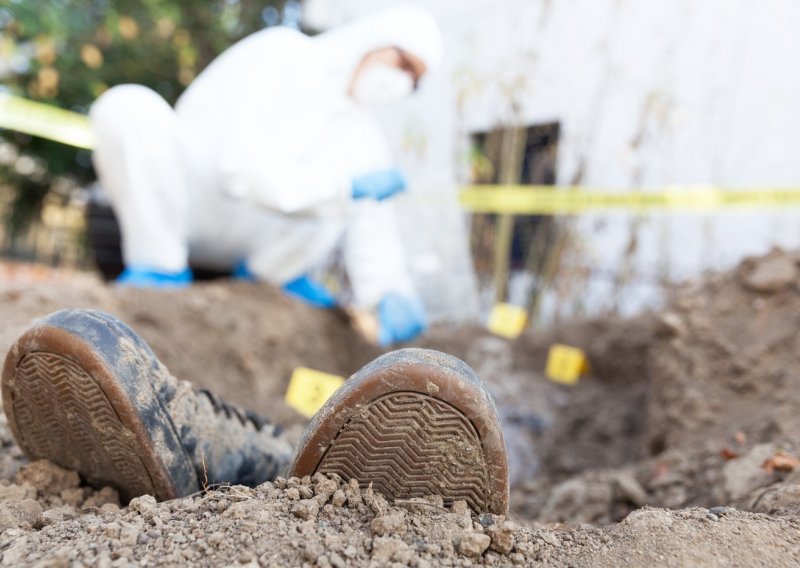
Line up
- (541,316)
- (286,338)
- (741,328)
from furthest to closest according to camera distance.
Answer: (541,316), (286,338), (741,328)

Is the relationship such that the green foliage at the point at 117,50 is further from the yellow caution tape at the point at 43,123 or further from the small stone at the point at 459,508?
the small stone at the point at 459,508

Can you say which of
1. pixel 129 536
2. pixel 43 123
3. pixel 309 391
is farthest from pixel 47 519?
pixel 43 123

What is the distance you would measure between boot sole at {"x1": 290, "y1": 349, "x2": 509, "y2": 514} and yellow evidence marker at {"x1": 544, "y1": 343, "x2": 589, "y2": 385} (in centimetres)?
247

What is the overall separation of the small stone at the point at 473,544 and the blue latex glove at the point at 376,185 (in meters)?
2.01

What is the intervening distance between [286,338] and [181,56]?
4380mm

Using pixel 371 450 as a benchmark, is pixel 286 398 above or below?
below

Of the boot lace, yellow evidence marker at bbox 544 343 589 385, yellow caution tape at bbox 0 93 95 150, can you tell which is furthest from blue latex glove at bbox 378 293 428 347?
yellow caution tape at bbox 0 93 95 150

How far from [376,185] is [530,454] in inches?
46.2

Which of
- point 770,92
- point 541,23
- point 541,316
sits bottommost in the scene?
point 541,316

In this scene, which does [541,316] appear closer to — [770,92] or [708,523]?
[770,92]

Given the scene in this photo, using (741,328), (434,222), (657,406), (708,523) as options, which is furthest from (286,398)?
(434,222)

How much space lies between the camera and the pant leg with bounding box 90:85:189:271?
8.71ft

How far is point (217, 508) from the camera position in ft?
2.97

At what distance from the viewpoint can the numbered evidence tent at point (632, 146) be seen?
4.34 m
